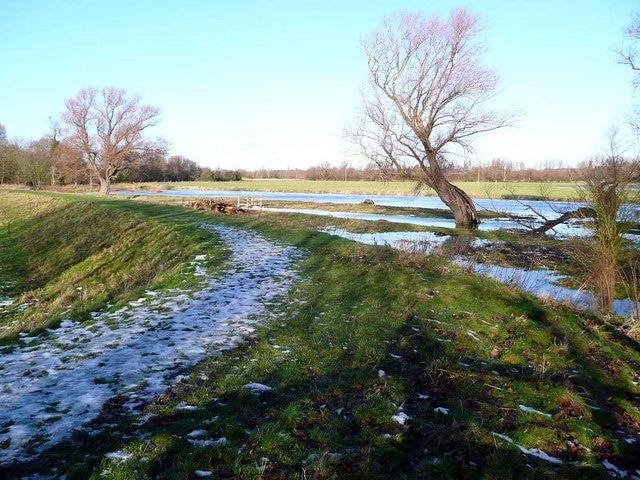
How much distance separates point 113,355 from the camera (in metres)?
6.49

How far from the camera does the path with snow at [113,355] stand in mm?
4691

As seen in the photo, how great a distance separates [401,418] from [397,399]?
42 centimetres

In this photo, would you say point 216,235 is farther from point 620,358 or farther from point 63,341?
point 620,358

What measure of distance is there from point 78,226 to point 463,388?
83.8ft

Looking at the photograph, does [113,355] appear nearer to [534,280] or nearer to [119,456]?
[119,456]

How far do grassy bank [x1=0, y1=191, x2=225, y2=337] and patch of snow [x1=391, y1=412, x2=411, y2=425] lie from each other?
6851mm

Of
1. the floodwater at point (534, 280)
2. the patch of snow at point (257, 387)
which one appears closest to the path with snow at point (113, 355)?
the patch of snow at point (257, 387)

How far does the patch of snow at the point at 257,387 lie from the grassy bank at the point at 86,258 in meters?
5.13

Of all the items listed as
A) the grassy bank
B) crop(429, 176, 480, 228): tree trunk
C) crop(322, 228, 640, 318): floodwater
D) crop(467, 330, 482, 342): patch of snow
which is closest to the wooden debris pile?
the grassy bank

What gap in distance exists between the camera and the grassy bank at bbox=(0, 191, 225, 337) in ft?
36.4

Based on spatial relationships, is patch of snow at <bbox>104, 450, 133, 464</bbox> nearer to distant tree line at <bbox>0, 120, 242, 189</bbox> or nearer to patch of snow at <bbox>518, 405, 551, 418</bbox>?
patch of snow at <bbox>518, 405, 551, 418</bbox>

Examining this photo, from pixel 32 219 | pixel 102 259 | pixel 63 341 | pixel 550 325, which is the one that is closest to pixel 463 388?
pixel 550 325

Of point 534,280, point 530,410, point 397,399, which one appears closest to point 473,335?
point 530,410

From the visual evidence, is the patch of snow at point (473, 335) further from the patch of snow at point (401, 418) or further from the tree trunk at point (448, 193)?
the tree trunk at point (448, 193)
